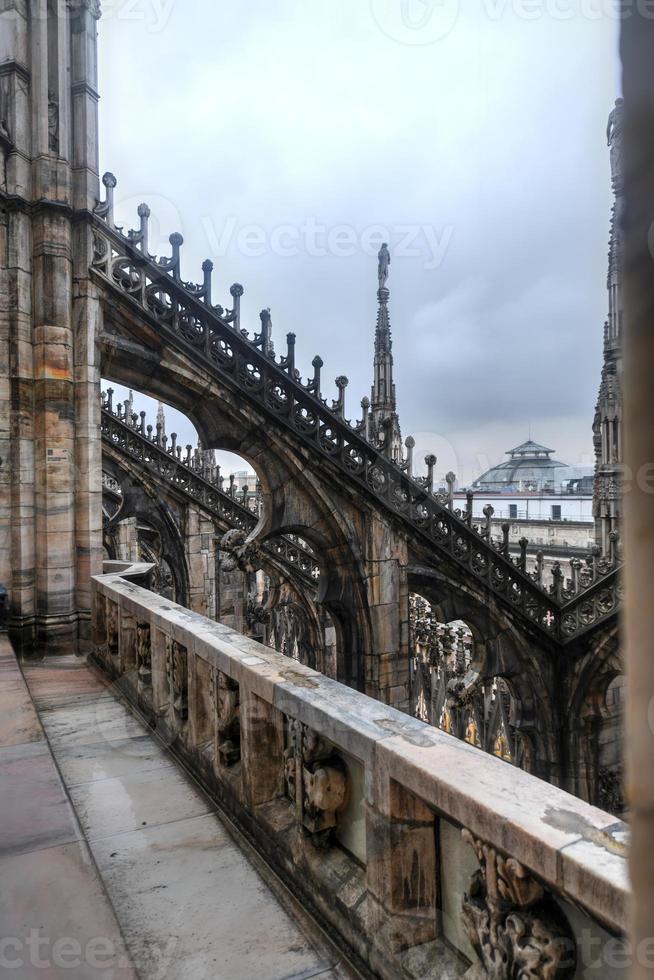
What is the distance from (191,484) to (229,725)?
13.8 meters

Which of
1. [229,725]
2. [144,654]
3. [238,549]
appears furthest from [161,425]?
[229,725]

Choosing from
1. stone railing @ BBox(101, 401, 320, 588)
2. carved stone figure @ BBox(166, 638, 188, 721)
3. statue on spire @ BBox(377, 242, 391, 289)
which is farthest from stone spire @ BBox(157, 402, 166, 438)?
carved stone figure @ BBox(166, 638, 188, 721)

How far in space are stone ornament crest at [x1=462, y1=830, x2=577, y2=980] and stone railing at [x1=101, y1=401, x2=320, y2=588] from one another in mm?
13063

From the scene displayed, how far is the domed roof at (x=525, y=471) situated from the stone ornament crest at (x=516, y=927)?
2090 inches

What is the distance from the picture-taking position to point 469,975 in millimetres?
1601

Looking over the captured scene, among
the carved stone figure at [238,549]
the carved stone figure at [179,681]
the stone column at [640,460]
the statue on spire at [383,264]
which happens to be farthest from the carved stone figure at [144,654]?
the statue on spire at [383,264]

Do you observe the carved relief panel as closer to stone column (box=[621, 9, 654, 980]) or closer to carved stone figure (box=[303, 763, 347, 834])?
carved stone figure (box=[303, 763, 347, 834])

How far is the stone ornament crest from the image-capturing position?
4.50ft

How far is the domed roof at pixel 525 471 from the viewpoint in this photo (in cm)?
5428

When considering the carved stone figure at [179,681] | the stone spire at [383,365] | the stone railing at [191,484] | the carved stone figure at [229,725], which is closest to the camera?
the carved stone figure at [229,725]

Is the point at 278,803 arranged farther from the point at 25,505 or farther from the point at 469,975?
the point at 25,505

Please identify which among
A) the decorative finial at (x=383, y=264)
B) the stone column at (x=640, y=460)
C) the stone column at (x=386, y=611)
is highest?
the decorative finial at (x=383, y=264)

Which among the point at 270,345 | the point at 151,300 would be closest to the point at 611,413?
the point at 270,345

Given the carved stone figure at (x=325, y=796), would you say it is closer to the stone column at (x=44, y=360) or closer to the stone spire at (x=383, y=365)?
the stone column at (x=44, y=360)
